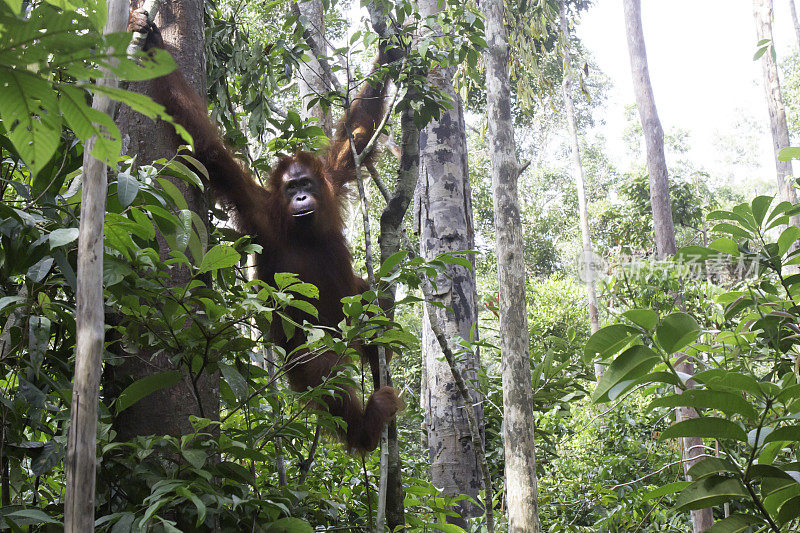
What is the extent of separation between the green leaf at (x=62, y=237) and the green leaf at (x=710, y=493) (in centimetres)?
104

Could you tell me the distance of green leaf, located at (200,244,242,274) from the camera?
1.25 meters

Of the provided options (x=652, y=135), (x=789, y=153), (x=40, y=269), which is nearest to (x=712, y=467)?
(x=789, y=153)

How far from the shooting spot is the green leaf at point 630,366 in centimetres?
100

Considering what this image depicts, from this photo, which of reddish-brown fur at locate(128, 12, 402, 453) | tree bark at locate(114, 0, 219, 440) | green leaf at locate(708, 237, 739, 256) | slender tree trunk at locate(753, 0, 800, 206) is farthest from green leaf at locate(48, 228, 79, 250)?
slender tree trunk at locate(753, 0, 800, 206)

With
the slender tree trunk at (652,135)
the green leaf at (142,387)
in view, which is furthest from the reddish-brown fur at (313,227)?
the slender tree trunk at (652,135)

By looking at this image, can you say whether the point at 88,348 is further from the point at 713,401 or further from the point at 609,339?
the point at 713,401

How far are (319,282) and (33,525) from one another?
197 cm

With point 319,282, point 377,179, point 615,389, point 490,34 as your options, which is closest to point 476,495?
point 319,282

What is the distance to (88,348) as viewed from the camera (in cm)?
80

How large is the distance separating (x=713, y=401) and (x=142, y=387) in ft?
3.42

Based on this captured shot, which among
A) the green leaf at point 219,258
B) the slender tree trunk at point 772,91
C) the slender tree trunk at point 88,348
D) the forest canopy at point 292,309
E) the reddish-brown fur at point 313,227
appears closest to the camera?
the slender tree trunk at point 88,348

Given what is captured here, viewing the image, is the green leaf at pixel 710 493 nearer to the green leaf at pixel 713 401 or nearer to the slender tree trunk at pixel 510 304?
the green leaf at pixel 713 401

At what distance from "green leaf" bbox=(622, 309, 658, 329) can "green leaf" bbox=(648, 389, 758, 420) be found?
0.11m

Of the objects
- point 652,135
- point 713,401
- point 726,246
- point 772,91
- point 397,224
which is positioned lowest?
point 713,401
